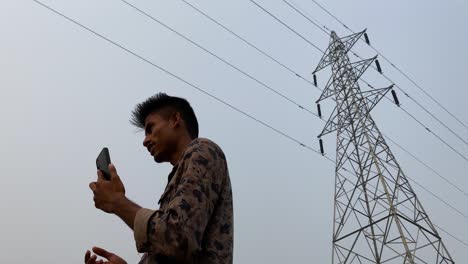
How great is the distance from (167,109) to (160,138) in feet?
0.70

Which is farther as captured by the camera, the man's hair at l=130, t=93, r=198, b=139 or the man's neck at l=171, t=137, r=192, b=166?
the man's hair at l=130, t=93, r=198, b=139

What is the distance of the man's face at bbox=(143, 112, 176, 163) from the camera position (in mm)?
2318

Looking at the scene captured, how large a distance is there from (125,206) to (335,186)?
1256cm

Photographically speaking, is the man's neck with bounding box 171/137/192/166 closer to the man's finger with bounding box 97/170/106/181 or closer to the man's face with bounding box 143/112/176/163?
the man's face with bounding box 143/112/176/163

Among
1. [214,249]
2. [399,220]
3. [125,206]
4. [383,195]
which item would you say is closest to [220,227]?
[214,249]

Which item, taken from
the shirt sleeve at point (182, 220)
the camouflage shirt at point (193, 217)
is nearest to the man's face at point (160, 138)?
the camouflage shirt at point (193, 217)

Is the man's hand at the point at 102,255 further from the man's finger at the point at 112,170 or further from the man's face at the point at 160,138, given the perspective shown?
the man's face at the point at 160,138

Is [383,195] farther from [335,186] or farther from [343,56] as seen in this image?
[343,56]

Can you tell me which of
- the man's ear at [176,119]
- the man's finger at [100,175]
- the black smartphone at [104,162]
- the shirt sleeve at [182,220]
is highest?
the man's ear at [176,119]

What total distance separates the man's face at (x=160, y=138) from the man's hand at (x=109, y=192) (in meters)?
0.45

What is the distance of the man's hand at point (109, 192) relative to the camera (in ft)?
5.98

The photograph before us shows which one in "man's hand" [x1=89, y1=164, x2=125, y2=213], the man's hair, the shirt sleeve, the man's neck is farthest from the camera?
the man's hair

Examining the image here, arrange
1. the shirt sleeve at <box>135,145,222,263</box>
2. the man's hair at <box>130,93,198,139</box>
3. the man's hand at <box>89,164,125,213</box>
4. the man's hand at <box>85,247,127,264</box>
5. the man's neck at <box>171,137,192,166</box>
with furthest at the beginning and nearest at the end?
the man's hair at <box>130,93,198,139</box> < the man's neck at <box>171,137,192,166</box> < the man's hand at <box>85,247,127,264</box> < the man's hand at <box>89,164,125,213</box> < the shirt sleeve at <box>135,145,222,263</box>

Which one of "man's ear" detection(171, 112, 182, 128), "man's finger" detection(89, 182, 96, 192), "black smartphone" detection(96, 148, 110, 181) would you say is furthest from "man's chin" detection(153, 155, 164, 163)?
"man's finger" detection(89, 182, 96, 192)
